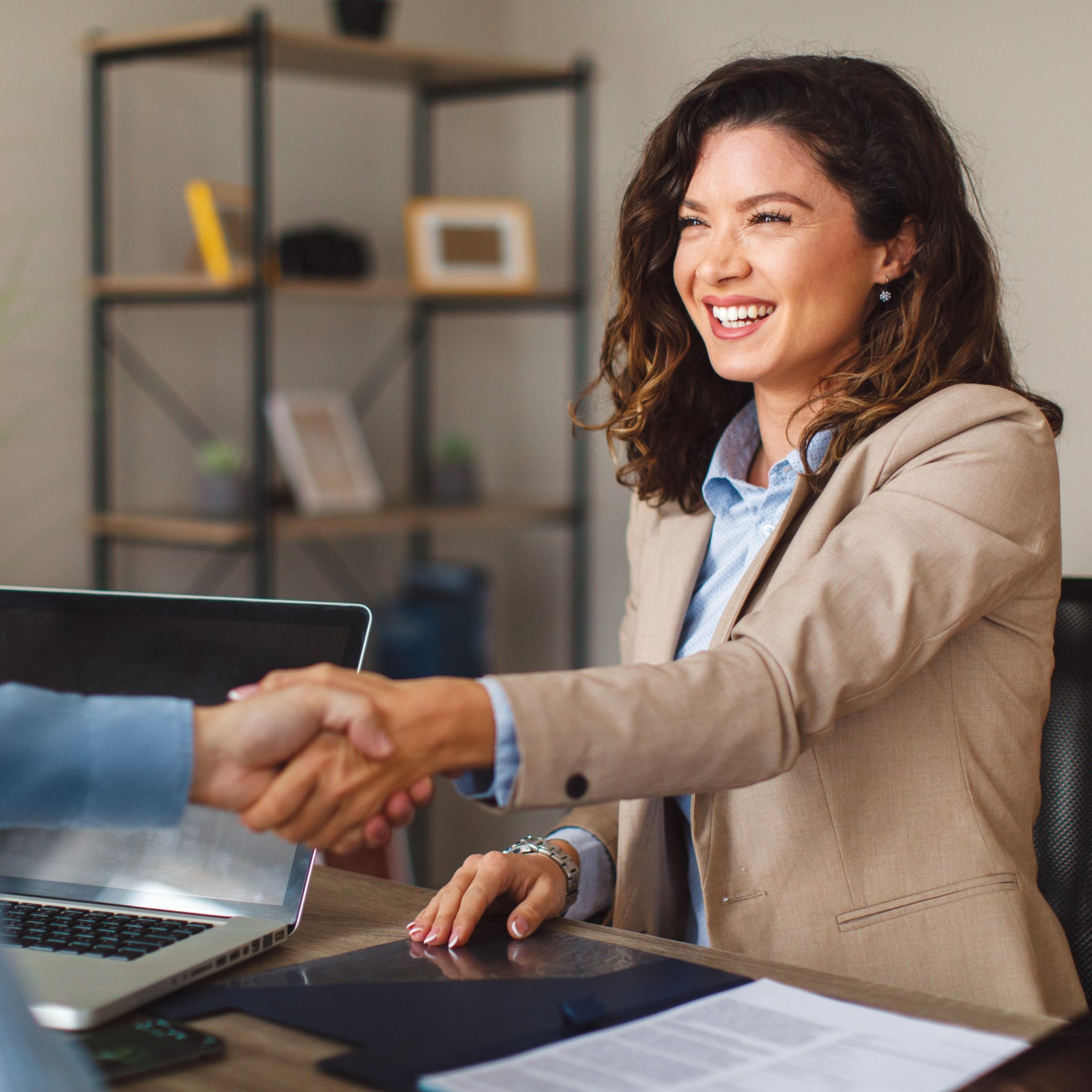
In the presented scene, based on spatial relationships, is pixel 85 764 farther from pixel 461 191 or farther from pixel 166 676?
pixel 461 191

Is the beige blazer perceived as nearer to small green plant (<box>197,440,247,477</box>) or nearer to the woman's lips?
the woman's lips

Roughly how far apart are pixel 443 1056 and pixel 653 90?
2778mm

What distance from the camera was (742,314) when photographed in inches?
54.0

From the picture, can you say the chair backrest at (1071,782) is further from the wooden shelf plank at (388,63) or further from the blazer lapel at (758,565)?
the wooden shelf plank at (388,63)

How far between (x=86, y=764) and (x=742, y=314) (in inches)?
32.7

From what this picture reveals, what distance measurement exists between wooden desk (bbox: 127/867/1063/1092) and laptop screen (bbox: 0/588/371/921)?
0.06m

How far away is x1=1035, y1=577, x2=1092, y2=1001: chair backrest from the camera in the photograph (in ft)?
4.11

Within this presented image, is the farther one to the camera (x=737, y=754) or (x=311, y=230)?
(x=311, y=230)

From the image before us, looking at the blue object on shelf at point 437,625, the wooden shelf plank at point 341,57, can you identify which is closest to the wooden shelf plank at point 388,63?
the wooden shelf plank at point 341,57

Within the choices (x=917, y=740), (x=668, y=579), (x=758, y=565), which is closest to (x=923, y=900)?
(x=917, y=740)

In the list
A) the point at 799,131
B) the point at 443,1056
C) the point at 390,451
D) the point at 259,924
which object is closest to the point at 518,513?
the point at 390,451

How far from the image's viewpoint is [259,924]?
3.27 feet

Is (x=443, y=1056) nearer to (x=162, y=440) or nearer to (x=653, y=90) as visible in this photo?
(x=162, y=440)

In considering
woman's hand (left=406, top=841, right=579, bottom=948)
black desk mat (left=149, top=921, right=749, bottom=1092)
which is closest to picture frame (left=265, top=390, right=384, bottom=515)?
woman's hand (left=406, top=841, right=579, bottom=948)
